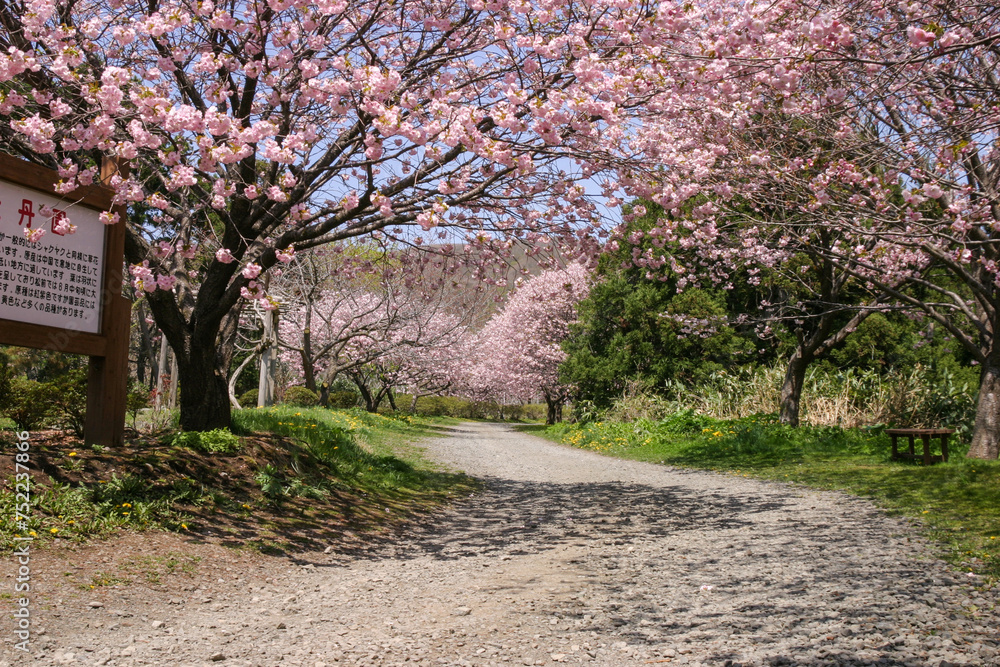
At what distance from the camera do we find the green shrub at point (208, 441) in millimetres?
6258

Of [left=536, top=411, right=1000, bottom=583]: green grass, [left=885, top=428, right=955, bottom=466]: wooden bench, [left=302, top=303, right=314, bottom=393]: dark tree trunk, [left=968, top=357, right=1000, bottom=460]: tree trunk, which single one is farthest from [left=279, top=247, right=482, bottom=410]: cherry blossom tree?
→ [left=968, top=357, right=1000, bottom=460]: tree trunk

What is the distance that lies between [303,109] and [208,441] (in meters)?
3.38

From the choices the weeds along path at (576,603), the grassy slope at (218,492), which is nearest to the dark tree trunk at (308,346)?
the grassy slope at (218,492)

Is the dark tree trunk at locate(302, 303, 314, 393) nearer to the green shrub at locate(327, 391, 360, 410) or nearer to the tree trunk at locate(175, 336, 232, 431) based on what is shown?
the tree trunk at locate(175, 336, 232, 431)

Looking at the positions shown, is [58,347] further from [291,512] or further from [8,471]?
[291,512]

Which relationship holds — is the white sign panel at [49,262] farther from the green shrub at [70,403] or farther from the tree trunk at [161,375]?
the tree trunk at [161,375]

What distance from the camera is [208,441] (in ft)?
20.7

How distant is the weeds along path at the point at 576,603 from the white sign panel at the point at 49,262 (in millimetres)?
2475

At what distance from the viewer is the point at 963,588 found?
410 centimetres

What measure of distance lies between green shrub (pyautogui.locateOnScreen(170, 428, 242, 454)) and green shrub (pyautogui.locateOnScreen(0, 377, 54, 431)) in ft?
4.80

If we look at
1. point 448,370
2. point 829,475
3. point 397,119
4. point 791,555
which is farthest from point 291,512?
point 448,370

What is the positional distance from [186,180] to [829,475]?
8.37 m

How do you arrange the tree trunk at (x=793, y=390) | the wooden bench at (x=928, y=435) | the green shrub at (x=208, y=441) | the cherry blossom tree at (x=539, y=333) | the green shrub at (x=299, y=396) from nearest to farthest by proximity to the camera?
the green shrub at (x=208, y=441)
the wooden bench at (x=928, y=435)
the tree trunk at (x=793, y=390)
the green shrub at (x=299, y=396)
the cherry blossom tree at (x=539, y=333)

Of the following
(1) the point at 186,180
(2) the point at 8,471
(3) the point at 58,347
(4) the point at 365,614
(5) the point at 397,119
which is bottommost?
(4) the point at 365,614
